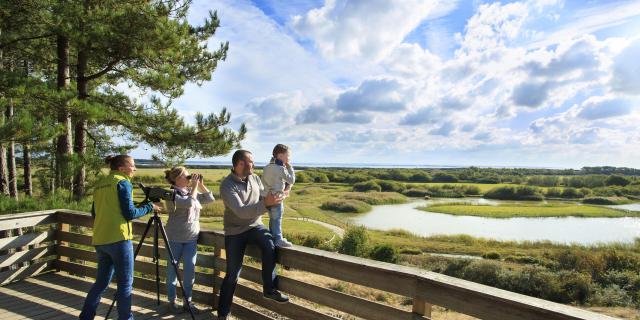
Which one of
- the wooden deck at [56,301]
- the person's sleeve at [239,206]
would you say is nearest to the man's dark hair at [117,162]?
the person's sleeve at [239,206]

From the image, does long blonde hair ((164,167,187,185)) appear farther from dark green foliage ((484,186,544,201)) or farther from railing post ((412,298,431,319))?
dark green foliage ((484,186,544,201))

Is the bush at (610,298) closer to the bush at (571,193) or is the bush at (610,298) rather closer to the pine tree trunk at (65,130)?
the pine tree trunk at (65,130)

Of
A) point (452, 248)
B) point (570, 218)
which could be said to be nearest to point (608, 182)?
point (570, 218)

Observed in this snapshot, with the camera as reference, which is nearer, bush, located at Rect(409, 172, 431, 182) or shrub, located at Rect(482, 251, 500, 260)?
shrub, located at Rect(482, 251, 500, 260)

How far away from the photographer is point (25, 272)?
243 inches

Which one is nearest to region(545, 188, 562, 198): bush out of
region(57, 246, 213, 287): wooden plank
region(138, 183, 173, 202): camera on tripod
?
region(57, 246, 213, 287): wooden plank

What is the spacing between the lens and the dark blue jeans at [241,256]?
13.5 feet

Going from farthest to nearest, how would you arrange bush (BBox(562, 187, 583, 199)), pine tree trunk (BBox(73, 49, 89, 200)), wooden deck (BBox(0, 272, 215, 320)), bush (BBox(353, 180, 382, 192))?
bush (BBox(353, 180, 382, 192)) < bush (BBox(562, 187, 583, 199)) < pine tree trunk (BBox(73, 49, 89, 200)) < wooden deck (BBox(0, 272, 215, 320))

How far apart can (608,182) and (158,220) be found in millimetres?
153393

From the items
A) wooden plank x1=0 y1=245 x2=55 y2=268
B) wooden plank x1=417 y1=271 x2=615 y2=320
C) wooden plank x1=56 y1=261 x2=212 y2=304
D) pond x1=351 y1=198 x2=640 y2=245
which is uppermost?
wooden plank x1=417 y1=271 x2=615 y2=320

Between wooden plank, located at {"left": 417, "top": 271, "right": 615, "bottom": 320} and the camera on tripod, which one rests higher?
the camera on tripod

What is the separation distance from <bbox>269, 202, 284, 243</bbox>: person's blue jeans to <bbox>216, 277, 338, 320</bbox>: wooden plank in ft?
2.29

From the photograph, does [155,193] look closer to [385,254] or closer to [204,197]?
[204,197]

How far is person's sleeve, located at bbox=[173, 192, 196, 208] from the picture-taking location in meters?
4.48
